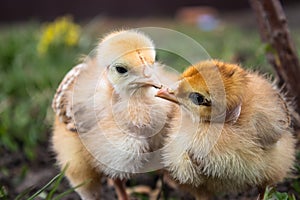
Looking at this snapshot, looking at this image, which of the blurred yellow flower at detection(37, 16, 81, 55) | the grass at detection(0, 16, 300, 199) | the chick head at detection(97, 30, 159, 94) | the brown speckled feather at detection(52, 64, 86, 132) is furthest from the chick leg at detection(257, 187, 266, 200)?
the blurred yellow flower at detection(37, 16, 81, 55)

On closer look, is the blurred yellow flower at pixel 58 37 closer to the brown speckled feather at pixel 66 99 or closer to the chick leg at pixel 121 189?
the brown speckled feather at pixel 66 99

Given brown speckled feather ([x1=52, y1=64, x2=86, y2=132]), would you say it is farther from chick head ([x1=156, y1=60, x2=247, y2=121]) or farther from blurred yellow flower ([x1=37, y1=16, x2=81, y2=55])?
blurred yellow flower ([x1=37, y1=16, x2=81, y2=55])

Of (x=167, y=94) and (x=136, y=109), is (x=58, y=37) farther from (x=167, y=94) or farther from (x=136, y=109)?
(x=167, y=94)

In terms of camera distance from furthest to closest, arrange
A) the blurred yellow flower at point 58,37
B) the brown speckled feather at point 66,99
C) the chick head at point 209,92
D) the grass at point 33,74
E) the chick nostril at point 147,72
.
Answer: the blurred yellow flower at point 58,37 < the grass at point 33,74 < the brown speckled feather at point 66,99 < the chick nostril at point 147,72 < the chick head at point 209,92

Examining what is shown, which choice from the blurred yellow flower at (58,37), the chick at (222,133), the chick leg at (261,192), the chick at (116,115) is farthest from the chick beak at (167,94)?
the blurred yellow flower at (58,37)

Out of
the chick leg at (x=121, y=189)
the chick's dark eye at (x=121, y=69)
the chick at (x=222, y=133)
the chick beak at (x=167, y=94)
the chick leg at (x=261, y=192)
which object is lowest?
the chick leg at (x=261, y=192)

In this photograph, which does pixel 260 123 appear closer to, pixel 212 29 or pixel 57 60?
pixel 57 60

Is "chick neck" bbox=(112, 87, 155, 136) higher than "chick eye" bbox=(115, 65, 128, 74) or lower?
lower
